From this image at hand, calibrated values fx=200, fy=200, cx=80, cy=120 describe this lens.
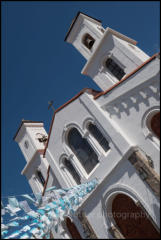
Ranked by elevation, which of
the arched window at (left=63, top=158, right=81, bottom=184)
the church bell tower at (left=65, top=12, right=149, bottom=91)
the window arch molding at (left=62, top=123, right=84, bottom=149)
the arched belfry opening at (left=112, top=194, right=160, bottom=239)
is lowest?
the arched belfry opening at (left=112, top=194, right=160, bottom=239)

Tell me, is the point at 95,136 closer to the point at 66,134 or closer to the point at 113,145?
the point at 113,145

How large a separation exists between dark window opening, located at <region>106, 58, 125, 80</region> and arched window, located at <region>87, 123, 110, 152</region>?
13.5 feet

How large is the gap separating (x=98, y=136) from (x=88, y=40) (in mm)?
9014

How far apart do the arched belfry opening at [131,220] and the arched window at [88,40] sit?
1180 centimetres

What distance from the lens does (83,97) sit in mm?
12211

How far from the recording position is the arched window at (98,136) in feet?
35.5

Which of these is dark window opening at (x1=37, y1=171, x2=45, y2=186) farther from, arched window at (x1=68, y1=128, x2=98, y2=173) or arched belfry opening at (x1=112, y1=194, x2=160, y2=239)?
arched belfry opening at (x1=112, y1=194, x2=160, y2=239)

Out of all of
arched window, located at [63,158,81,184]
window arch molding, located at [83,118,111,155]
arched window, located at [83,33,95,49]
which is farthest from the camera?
arched window, located at [83,33,95,49]

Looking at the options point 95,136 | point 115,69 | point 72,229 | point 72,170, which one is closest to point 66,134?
point 72,170

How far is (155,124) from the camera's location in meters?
8.83

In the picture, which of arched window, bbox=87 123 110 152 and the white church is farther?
arched window, bbox=87 123 110 152

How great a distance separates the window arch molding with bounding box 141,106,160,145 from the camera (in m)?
8.69

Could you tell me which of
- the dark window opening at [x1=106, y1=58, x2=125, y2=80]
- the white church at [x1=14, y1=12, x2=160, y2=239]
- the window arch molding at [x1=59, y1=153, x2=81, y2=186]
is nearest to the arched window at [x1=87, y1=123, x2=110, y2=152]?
the white church at [x1=14, y1=12, x2=160, y2=239]

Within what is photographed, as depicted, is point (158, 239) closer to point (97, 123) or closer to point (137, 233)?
point (137, 233)
